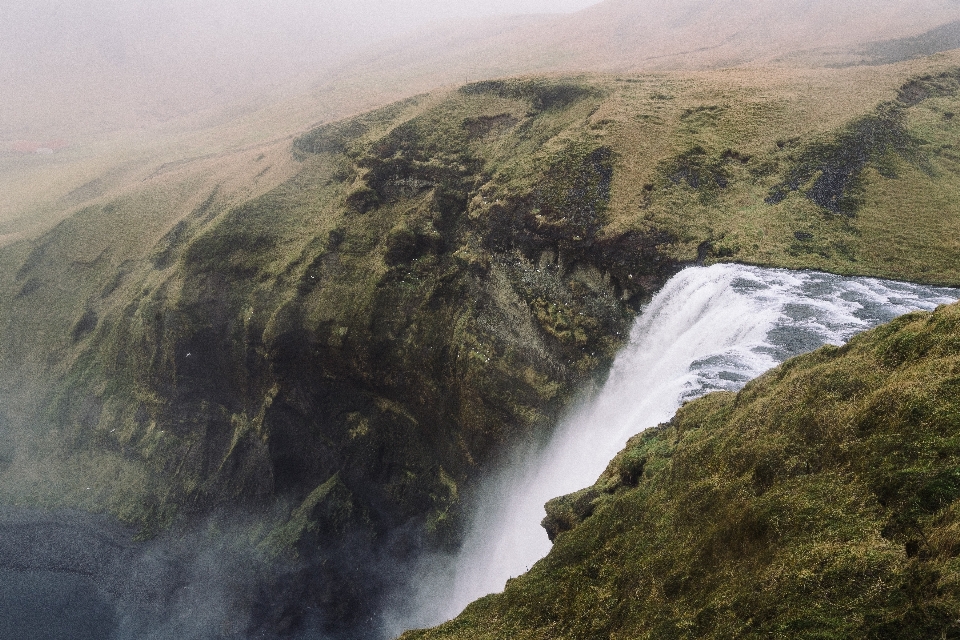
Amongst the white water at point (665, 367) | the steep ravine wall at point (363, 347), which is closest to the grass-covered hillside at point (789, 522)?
the white water at point (665, 367)

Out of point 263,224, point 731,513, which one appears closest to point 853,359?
point 731,513

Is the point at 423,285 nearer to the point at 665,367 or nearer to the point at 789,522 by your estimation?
the point at 665,367

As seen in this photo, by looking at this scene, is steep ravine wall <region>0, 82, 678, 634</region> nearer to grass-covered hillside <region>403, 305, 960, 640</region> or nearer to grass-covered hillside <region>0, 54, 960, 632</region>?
grass-covered hillside <region>0, 54, 960, 632</region>

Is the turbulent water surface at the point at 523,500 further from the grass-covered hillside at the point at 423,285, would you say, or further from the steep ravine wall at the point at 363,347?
the steep ravine wall at the point at 363,347

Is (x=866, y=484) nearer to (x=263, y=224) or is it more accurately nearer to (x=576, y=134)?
(x=576, y=134)

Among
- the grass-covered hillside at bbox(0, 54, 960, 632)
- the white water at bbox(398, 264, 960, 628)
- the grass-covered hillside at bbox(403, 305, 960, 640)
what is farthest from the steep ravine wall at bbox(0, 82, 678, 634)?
the grass-covered hillside at bbox(403, 305, 960, 640)

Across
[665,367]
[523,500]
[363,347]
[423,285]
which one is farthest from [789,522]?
[363,347]

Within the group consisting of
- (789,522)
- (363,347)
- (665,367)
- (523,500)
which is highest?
(789,522)
